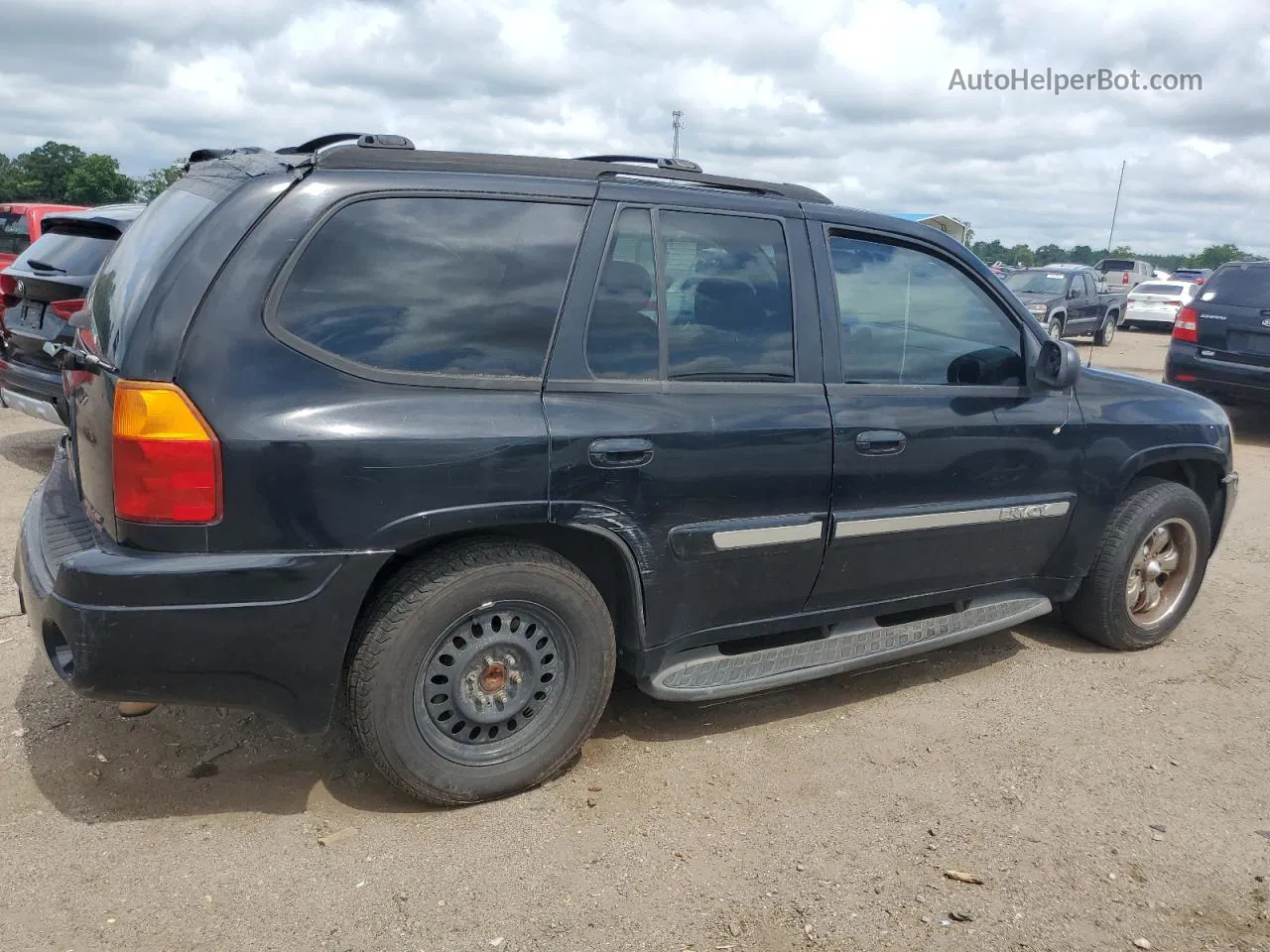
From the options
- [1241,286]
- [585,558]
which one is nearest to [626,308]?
[585,558]

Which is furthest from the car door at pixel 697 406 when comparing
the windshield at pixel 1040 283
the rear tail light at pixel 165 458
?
the windshield at pixel 1040 283

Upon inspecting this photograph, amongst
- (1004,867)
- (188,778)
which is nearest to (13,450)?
(188,778)

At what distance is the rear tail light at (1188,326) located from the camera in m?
10.4

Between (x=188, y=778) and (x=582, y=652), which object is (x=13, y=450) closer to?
(x=188, y=778)

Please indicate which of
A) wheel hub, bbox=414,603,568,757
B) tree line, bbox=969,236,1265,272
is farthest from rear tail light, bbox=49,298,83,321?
tree line, bbox=969,236,1265,272

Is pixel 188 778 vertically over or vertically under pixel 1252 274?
under

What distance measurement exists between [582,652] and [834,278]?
5.18ft

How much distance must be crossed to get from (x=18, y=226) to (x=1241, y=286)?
40.7ft

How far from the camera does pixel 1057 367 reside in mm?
4031

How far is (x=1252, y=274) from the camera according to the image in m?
10.3

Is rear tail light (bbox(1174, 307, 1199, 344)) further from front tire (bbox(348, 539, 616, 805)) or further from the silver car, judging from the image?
the silver car

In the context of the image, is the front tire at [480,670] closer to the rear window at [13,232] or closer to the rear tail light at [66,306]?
the rear tail light at [66,306]

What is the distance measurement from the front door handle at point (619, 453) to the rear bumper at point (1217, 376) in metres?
8.47

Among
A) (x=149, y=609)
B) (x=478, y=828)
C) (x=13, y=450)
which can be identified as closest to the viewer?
(x=149, y=609)
